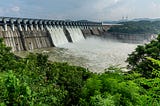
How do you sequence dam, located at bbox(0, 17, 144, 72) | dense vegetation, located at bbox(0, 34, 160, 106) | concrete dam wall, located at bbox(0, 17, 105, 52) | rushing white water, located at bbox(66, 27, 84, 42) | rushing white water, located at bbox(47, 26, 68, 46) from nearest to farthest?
dense vegetation, located at bbox(0, 34, 160, 106), dam, located at bbox(0, 17, 144, 72), concrete dam wall, located at bbox(0, 17, 105, 52), rushing white water, located at bbox(47, 26, 68, 46), rushing white water, located at bbox(66, 27, 84, 42)

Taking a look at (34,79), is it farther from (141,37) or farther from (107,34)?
(141,37)

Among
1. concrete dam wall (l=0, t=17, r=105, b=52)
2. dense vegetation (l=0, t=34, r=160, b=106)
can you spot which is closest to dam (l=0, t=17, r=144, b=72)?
concrete dam wall (l=0, t=17, r=105, b=52)

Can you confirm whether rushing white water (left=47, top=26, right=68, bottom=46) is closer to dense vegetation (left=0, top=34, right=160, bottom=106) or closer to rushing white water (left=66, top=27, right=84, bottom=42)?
rushing white water (left=66, top=27, right=84, bottom=42)

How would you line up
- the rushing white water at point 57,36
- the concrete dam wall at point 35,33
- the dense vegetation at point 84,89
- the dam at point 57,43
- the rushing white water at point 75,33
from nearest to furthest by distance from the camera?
the dense vegetation at point 84,89 → the dam at point 57,43 → the concrete dam wall at point 35,33 → the rushing white water at point 57,36 → the rushing white water at point 75,33

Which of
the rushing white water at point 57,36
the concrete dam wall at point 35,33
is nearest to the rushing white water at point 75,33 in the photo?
the concrete dam wall at point 35,33

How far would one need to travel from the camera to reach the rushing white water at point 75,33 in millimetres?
71100

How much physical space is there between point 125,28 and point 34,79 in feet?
310

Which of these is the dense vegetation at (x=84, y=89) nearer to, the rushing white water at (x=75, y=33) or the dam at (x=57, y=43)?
the dam at (x=57, y=43)

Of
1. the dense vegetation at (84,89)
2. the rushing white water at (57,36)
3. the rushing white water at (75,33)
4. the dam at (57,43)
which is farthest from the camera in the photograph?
the rushing white water at (75,33)

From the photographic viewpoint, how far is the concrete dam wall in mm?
49344

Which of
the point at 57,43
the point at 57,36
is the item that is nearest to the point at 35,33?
the point at 57,43

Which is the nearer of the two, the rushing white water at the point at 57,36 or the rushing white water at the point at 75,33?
the rushing white water at the point at 57,36

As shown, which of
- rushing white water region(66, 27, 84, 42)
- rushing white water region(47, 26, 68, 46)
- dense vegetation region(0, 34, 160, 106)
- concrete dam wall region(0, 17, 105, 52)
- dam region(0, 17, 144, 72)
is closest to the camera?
dense vegetation region(0, 34, 160, 106)

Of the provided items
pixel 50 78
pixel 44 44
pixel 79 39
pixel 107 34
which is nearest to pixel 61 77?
pixel 50 78
